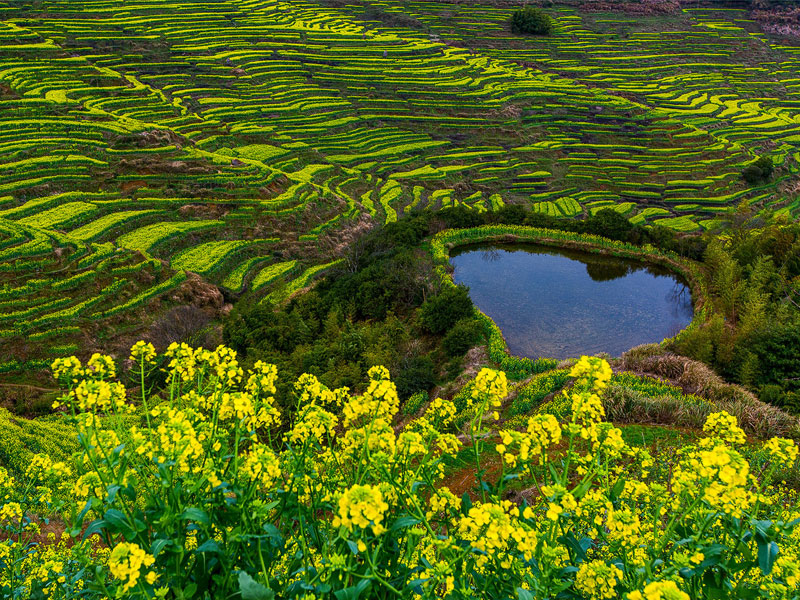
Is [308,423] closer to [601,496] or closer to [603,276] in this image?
[601,496]

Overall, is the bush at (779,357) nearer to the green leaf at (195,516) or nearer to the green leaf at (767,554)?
the green leaf at (767,554)

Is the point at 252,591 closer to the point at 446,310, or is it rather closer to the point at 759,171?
the point at 446,310

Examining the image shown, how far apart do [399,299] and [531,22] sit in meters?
63.9

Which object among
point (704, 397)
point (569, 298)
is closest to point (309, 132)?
point (569, 298)

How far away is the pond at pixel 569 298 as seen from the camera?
19000 mm

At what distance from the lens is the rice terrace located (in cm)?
320

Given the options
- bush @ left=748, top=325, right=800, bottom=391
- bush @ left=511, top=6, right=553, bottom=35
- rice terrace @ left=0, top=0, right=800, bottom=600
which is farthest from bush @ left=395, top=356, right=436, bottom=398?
bush @ left=511, top=6, right=553, bottom=35

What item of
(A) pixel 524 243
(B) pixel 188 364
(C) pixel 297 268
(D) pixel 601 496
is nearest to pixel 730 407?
(D) pixel 601 496

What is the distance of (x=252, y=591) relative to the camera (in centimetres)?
257

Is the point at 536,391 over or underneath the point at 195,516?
underneath

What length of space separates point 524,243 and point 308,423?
24032mm

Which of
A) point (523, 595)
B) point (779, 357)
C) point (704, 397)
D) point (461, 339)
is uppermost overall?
point (523, 595)

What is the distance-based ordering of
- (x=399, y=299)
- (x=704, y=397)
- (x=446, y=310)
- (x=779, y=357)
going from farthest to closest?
(x=399, y=299)
(x=446, y=310)
(x=779, y=357)
(x=704, y=397)

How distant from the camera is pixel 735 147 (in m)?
48.3
